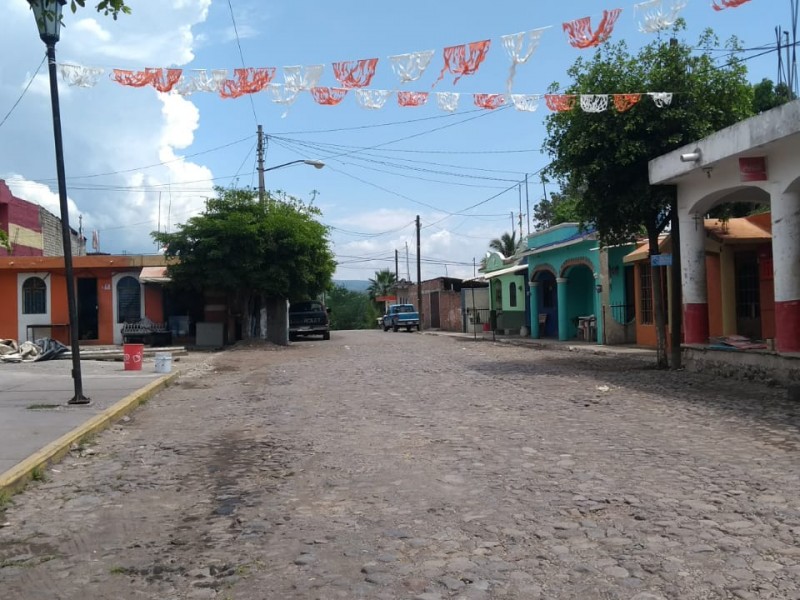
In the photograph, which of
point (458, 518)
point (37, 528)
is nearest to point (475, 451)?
point (458, 518)

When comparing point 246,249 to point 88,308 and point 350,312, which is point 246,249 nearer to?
point 88,308

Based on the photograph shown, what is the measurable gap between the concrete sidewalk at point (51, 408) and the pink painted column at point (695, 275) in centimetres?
1130

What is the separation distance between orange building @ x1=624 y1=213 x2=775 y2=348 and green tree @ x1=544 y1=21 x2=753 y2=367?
2.40 m

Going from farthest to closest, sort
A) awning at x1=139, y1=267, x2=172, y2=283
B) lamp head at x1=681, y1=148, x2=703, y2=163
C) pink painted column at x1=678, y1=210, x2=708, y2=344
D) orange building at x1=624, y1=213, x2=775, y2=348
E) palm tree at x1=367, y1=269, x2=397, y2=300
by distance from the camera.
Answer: palm tree at x1=367, y1=269, x2=397, y2=300 < awning at x1=139, y1=267, x2=172, y2=283 < orange building at x1=624, y1=213, x2=775, y2=348 < pink painted column at x1=678, y1=210, x2=708, y2=344 < lamp head at x1=681, y1=148, x2=703, y2=163

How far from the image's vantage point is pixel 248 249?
87.7 ft

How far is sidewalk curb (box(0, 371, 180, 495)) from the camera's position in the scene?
265 inches

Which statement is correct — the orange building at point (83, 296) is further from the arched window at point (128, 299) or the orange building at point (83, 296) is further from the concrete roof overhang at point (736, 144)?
the concrete roof overhang at point (736, 144)

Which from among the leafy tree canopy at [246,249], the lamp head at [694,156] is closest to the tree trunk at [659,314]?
the lamp head at [694,156]

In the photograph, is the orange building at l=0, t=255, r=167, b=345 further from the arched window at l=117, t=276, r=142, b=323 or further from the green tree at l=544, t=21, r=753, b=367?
the green tree at l=544, t=21, r=753, b=367

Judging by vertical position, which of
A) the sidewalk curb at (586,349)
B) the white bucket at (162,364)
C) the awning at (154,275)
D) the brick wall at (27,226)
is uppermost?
the brick wall at (27,226)

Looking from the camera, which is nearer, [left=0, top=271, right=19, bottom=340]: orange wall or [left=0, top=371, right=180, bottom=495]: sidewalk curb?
[left=0, top=371, right=180, bottom=495]: sidewalk curb

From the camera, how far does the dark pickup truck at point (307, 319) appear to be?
36156 mm

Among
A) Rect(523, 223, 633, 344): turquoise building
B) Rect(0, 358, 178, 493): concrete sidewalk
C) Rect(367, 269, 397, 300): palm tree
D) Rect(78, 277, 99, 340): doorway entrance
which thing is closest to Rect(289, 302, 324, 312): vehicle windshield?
Rect(78, 277, 99, 340): doorway entrance

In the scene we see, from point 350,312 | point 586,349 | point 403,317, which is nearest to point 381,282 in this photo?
point 350,312
